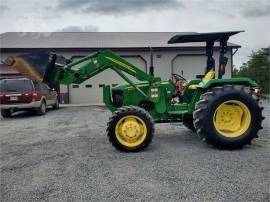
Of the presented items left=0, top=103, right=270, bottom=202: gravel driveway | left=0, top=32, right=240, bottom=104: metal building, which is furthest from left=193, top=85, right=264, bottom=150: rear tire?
left=0, top=32, right=240, bottom=104: metal building

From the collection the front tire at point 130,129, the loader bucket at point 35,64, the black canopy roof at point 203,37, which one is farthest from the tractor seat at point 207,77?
the loader bucket at point 35,64

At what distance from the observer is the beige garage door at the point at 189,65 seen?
22.6 meters

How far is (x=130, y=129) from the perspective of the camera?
21.4 ft

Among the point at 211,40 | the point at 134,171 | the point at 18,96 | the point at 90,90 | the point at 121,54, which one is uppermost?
the point at 121,54

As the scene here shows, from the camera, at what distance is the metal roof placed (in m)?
22.5

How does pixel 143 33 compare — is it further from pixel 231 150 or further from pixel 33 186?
pixel 33 186

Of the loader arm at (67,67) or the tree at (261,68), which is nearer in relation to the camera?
the loader arm at (67,67)

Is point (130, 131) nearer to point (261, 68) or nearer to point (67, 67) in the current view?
point (67, 67)

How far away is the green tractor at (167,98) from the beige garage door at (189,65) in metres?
15.0

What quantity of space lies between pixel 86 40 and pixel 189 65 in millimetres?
7783

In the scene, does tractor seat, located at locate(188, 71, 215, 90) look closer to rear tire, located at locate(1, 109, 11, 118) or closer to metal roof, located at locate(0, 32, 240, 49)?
rear tire, located at locate(1, 109, 11, 118)

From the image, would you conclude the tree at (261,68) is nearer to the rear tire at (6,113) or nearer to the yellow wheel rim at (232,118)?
the rear tire at (6,113)

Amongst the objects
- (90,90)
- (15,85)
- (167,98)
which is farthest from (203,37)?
(90,90)

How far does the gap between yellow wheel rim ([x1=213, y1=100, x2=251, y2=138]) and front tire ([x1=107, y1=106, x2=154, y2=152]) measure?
1.44 meters
